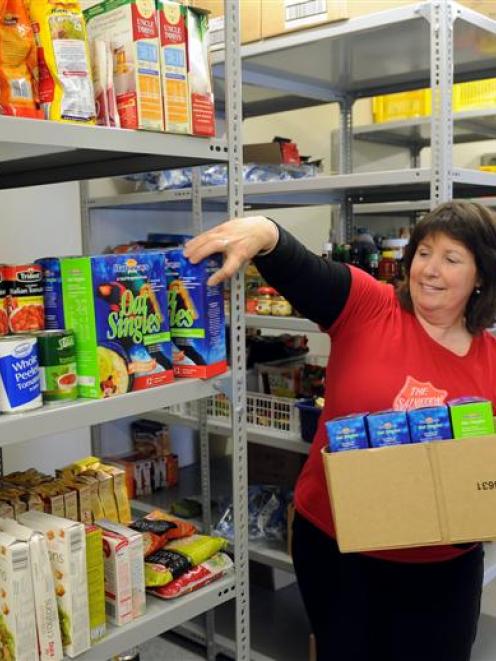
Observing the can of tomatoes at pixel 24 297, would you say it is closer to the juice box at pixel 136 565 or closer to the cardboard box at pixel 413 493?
the juice box at pixel 136 565

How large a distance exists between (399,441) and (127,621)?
641 mm

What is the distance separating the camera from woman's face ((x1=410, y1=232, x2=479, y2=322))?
1.75m

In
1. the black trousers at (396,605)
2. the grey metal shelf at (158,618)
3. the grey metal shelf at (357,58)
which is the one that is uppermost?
the grey metal shelf at (357,58)

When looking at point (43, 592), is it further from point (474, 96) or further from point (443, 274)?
point (474, 96)

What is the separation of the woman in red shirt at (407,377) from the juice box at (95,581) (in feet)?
2.20

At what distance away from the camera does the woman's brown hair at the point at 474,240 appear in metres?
1.75

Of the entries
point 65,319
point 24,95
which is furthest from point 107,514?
point 24,95

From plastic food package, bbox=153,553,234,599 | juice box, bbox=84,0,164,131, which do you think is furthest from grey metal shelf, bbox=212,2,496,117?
plastic food package, bbox=153,553,234,599

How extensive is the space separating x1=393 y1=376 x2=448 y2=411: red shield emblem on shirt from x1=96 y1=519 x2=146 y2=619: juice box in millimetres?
680

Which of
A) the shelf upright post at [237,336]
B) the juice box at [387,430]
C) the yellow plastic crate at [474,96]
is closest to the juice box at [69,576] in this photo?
the shelf upright post at [237,336]

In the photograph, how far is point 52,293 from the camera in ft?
4.33

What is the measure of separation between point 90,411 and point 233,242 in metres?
0.46

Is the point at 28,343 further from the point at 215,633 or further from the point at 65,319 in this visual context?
the point at 215,633

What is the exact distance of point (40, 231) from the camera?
2.88m
